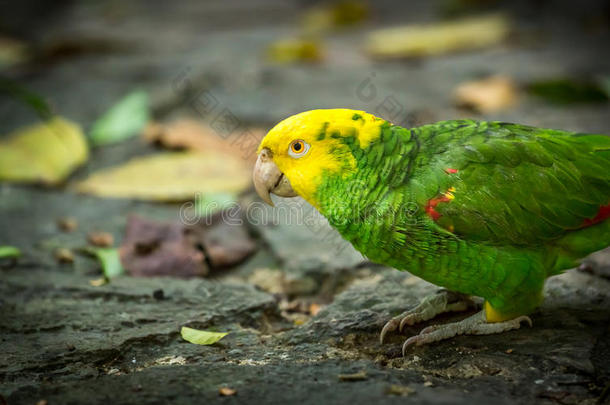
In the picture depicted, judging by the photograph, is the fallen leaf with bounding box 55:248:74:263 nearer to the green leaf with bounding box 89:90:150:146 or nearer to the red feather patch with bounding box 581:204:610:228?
the green leaf with bounding box 89:90:150:146

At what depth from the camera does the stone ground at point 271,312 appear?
212cm

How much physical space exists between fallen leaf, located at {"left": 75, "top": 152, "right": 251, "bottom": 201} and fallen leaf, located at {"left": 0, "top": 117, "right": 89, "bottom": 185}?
0.74ft

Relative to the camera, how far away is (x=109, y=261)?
129 inches

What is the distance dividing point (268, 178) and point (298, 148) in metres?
0.21

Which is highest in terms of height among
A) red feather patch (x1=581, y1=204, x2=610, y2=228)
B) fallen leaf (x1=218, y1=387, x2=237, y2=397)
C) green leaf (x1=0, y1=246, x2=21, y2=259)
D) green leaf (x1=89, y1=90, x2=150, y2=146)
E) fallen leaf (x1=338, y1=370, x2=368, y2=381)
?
green leaf (x1=89, y1=90, x2=150, y2=146)

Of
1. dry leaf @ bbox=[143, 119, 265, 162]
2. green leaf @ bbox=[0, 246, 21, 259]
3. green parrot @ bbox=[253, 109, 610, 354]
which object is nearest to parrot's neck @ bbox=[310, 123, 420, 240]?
green parrot @ bbox=[253, 109, 610, 354]

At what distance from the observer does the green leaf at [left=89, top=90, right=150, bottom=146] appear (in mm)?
4809

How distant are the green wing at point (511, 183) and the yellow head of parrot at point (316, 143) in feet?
0.88

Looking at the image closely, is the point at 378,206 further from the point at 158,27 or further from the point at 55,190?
the point at 158,27

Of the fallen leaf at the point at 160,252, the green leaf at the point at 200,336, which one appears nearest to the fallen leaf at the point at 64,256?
the fallen leaf at the point at 160,252

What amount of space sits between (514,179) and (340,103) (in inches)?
106

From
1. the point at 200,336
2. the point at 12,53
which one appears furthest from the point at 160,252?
the point at 12,53

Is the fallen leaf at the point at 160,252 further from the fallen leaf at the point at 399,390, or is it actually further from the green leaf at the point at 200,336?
the fallen leaf at the point at 399,390

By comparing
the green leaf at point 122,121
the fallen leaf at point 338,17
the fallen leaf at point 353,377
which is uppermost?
the fallen leaf at point 338,17
